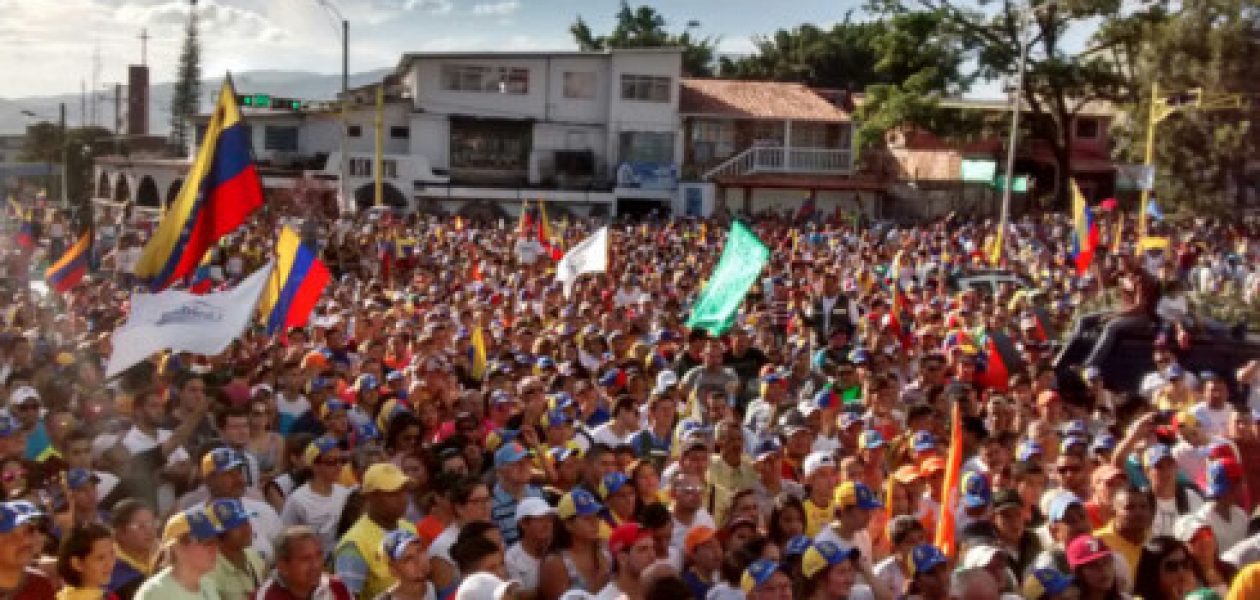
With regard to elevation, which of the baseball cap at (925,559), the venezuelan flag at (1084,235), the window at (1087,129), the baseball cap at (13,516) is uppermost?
the window at (1087,129)

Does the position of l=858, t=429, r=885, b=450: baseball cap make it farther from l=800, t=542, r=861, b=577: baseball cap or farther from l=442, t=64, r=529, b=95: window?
l=442, t=64, r=529, b=95: window

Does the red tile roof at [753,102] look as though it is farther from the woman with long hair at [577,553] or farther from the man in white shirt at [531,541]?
the woman with long hair at [577,553]

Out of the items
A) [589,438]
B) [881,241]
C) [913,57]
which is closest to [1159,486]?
[589,438]

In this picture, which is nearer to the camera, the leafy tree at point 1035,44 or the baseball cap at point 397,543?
the baseball cap at point 397,543

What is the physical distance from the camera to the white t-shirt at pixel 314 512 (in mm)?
6891

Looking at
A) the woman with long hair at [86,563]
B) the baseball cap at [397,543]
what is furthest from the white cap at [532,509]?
the woman with long hair at [86,563]

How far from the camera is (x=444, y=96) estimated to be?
4822cm

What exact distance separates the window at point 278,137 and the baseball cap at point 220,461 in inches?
1774

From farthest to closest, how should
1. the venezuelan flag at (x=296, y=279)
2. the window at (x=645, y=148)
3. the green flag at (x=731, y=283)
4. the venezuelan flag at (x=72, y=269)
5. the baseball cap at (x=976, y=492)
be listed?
the window at (x=645, y=148) < the venezuelan flag at (x=72, y=269) < the green flag at (x=731, y=283) < the venezuelan flag at (x=296, y=279) < the baseball cap at (x=976, y=492)

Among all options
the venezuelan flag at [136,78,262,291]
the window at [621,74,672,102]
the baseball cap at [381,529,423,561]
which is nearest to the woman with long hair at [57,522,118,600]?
the baseball cap at [381,529,423,561]

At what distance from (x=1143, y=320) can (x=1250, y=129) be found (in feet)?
93.5

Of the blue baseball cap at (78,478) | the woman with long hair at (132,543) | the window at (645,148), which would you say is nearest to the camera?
the woman with long hair at (132,543)

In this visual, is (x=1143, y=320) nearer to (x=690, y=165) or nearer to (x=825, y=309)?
(x=825, y=309)

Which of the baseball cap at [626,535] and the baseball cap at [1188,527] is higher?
the baseball cap at [1188,527]
